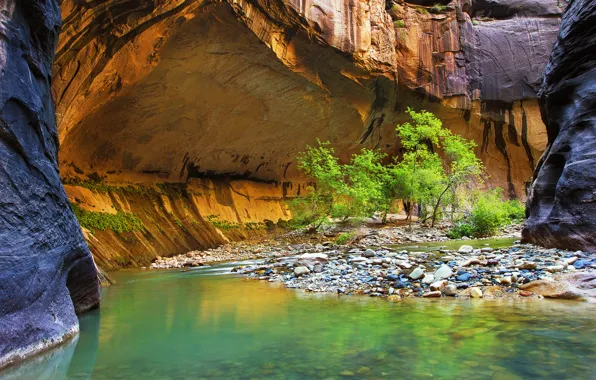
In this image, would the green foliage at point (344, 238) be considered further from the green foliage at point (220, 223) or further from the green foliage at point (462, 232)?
the green foliage at point (220, 223)

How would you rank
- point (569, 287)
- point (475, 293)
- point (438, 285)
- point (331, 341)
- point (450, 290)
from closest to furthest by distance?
point (331, 341), point (569, 287), point (475, 293), point (450, 290), point (438, 285)

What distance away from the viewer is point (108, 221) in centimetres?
1216

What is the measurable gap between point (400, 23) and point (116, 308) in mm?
18006

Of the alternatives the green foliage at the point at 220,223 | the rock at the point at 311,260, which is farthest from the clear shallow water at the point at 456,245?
the green foliage at the point at 220,223

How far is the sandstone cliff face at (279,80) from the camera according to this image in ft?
33.2

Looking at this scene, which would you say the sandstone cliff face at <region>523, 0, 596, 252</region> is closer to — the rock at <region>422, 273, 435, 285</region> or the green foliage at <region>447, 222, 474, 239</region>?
the rock at <region>422, 273, 435, 285</region>

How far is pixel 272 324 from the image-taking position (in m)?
4.09

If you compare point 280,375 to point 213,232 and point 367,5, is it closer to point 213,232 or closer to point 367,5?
point 213,232

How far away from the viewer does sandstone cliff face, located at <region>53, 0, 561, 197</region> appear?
1011 cm

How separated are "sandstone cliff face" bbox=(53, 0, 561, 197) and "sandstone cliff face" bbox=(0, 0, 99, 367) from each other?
3985 mm

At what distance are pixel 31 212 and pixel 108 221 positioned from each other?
30.4 feet

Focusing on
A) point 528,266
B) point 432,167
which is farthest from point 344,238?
point 528,266

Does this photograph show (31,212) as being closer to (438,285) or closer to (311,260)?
(438,285)

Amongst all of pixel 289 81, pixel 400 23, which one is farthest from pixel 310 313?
pixel 400 23
